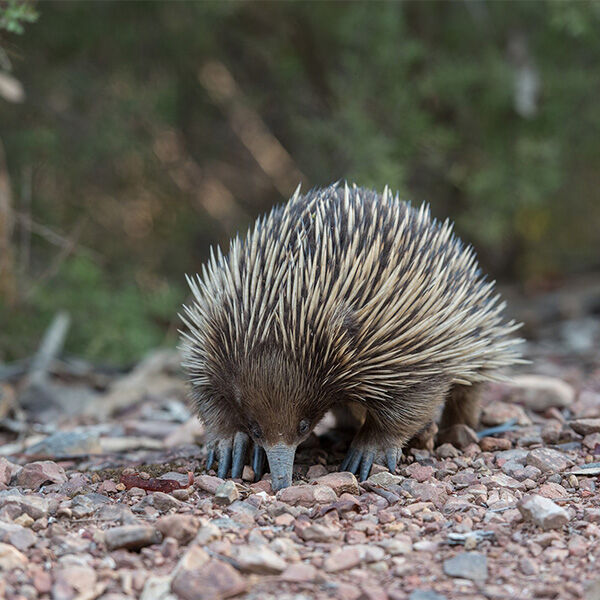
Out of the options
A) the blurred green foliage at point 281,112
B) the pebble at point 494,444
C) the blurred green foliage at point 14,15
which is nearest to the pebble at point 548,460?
the pebble at point 494,444

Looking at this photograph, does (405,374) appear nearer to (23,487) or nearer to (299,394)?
(299,394)

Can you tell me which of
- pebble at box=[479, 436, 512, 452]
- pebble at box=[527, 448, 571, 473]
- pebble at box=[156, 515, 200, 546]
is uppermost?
pebble at box=[479, 436, 512, 452]

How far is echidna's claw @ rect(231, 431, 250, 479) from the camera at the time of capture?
3.27 metres

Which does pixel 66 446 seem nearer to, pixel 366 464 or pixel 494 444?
pixel 366 464

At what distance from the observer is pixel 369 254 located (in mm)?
3129

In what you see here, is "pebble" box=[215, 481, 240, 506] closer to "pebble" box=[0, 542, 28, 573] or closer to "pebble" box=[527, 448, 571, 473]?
"pebble" box=[0, 542, 28, 573]

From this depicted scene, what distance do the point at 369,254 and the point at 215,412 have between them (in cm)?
87

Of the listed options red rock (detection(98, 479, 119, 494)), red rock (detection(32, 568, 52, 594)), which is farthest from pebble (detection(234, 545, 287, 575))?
red rock (detection(98, 479, 119, 494))

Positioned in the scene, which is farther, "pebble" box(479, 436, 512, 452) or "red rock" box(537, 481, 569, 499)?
"pebble" box(479, 436, 512, 452)

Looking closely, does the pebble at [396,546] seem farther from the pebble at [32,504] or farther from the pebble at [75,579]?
the pebble at [32,504]

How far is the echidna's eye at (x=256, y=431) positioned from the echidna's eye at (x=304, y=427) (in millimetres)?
140

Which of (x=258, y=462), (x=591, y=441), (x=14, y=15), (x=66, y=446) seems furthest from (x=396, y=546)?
(x=14, y=15)

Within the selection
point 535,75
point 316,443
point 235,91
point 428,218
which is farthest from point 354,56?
point 316,443

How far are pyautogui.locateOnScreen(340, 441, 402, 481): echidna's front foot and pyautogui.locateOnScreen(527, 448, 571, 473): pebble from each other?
19.8 inches
